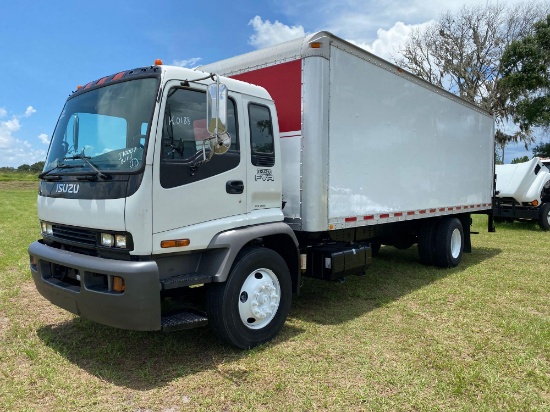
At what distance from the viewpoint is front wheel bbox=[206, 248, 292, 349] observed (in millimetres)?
3943

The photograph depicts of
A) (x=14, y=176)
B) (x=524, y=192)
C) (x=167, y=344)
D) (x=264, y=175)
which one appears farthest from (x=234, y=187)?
(x=14, y=176)

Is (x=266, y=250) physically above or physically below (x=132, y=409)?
above

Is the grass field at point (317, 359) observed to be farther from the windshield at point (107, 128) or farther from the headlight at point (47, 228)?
the windshield at point (107, 128)

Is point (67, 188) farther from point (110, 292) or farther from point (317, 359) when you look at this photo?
point (317, 359)

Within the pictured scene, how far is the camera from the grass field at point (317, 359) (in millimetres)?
3328

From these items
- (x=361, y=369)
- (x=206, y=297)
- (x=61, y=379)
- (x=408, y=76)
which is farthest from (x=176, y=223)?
(x=408, y=76)

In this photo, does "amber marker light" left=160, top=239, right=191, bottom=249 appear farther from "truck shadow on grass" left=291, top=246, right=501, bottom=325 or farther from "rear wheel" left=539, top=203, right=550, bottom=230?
"rear wheel" left=539, top=203, right=550, bottom=230

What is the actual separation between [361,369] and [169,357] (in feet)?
5.79

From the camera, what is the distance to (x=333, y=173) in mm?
5008

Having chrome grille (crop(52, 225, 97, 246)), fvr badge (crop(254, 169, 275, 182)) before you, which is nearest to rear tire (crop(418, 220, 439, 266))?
fvr badge (crop(254, 169, 275, 182))

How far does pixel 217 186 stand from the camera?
399cm

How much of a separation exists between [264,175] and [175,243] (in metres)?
1.26

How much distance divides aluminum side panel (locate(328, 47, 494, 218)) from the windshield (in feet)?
7.16

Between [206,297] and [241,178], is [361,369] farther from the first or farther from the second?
[241,178]
